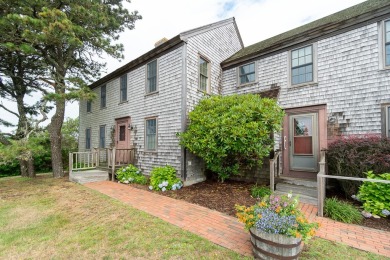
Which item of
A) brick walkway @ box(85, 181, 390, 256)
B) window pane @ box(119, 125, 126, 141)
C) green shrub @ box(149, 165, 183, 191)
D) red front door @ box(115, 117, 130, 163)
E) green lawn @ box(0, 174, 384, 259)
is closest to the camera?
green lawn @ box(0, 174, 384, 259)

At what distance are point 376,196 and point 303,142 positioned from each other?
288 cm

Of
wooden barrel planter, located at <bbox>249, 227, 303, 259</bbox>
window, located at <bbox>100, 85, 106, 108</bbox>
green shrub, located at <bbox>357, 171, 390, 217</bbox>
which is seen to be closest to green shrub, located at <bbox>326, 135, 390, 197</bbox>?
green shrub, located at <bbox>357, 171, 390, 217</bbox>

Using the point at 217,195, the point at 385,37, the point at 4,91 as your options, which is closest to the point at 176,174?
the point at 217,195

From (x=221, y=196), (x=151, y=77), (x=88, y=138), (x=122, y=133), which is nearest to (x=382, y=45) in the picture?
(x=221, y=196)

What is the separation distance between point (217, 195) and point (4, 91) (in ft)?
42.4

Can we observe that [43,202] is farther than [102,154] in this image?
No

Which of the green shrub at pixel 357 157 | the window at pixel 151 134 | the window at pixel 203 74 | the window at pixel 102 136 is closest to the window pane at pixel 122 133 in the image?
the window at pixel 102 136

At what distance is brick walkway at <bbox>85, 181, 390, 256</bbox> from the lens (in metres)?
3.11

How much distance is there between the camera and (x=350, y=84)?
5.95 metres

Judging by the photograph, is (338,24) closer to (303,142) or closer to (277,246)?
(303,142)

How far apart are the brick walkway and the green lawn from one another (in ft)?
0.70

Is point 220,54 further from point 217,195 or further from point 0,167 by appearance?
point 0,167

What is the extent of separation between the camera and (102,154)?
11.2 m

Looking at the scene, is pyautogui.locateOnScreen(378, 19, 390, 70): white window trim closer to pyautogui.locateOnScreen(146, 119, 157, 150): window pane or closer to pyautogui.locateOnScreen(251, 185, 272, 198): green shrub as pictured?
pyautogui.locateOnScreen(251, 185, 272, 198): green shrub
